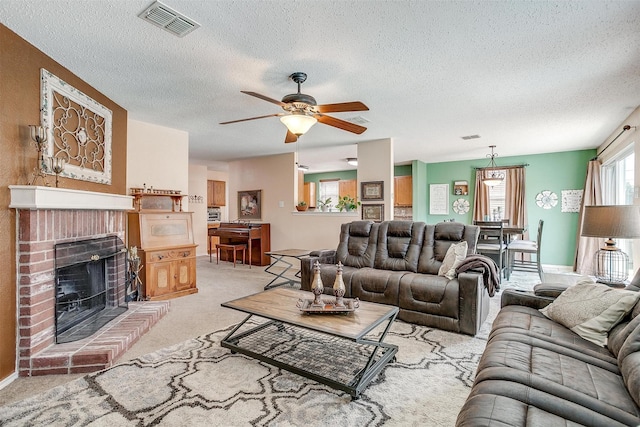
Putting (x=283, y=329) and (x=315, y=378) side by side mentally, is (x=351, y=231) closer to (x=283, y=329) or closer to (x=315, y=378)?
(x=283, y=329)

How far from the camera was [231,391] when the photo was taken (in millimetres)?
2061

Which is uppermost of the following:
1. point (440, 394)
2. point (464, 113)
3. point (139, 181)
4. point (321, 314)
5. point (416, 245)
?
point (464, 113)

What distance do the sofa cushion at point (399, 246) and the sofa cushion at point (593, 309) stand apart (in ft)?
5.82

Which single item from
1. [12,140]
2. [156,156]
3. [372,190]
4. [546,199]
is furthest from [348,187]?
[12,140]

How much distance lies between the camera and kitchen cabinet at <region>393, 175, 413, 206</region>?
823cm

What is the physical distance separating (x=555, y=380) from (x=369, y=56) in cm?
240

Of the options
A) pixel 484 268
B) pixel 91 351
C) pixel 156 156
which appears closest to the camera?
pixel 91 351

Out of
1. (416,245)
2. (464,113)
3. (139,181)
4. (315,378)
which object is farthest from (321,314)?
(139,181)

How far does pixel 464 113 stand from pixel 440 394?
3334mm

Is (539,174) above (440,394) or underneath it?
above

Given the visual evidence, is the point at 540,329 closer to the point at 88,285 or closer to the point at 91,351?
the point at 91,351

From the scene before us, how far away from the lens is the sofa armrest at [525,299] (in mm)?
2373

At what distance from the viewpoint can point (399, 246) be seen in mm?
3996

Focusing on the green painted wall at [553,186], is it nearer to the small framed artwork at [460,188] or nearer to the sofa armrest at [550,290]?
the small framed artwork at [460,188]
